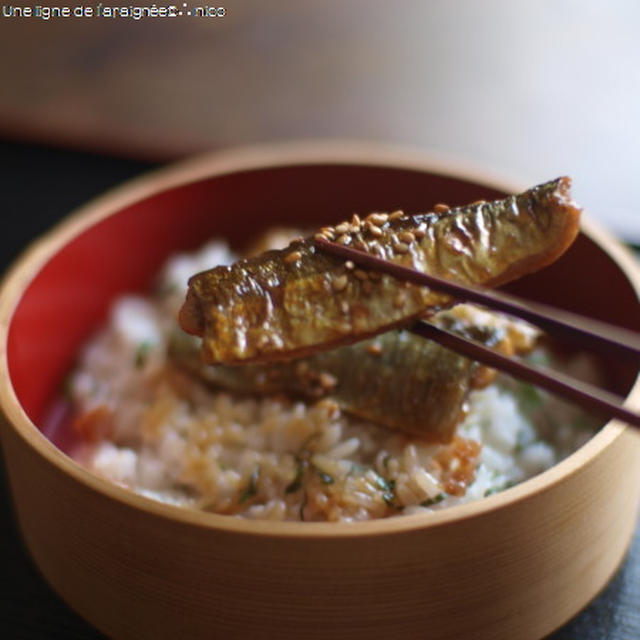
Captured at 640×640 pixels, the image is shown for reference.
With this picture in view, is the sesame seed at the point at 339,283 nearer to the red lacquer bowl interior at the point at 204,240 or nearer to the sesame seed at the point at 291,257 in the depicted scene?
the sesame seed at the point at 291,257

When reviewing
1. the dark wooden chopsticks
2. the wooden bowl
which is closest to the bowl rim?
the wooden bowl

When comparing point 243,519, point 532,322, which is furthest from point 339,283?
point 243,519

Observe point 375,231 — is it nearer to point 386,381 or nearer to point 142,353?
point 386,381

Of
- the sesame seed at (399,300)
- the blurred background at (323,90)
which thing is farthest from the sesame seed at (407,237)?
the blurred background at (323,90)

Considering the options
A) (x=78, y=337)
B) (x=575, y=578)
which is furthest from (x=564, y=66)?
(x=575, y=578)

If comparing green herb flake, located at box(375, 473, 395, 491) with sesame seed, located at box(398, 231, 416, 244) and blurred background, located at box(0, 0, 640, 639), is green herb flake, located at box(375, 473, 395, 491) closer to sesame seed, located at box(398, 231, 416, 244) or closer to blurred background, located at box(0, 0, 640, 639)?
sesame seed, located at box(398, 231, 416, 244)
